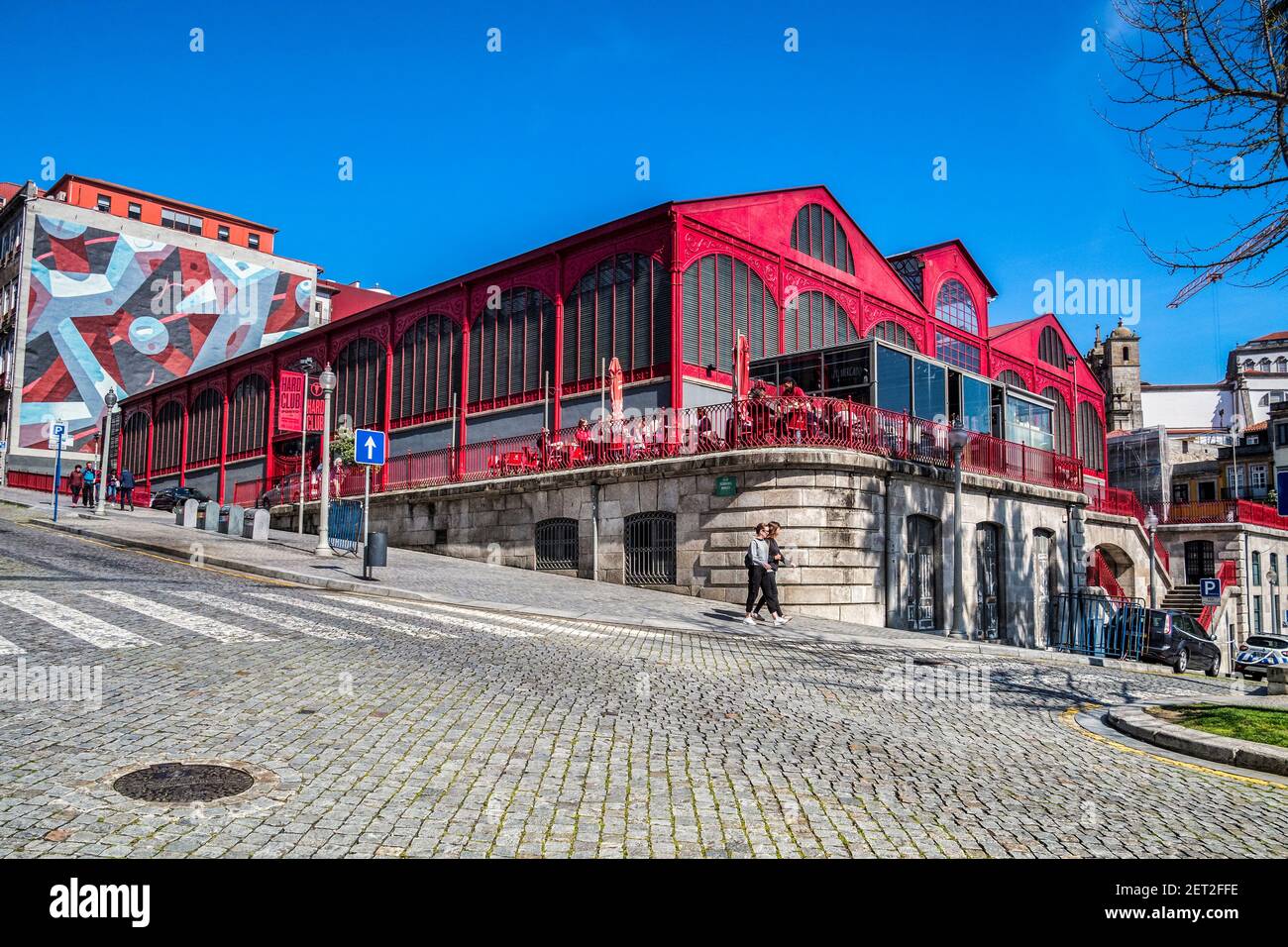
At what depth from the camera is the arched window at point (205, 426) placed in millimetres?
44219

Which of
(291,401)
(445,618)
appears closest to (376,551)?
(445,618)

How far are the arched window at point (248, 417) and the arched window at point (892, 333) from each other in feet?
88.8

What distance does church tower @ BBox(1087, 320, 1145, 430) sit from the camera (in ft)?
271

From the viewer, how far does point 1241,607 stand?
133 feet

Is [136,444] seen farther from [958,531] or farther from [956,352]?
[958,531]

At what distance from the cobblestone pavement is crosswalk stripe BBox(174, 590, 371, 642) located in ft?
0.24

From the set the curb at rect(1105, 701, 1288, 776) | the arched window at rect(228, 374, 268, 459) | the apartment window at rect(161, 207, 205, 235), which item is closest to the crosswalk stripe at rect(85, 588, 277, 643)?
the curb at rect(1105, 701, 1288, 776)

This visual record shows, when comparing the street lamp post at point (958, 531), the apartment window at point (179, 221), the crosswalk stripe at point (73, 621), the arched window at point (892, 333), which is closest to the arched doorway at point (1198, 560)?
the arched window at point (892, 333)

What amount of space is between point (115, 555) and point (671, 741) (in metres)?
16.6

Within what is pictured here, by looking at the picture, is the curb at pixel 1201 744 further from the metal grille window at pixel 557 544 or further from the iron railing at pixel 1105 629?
the metal grille window at pixel 557 544

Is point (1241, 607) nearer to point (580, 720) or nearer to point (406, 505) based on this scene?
point (406, 505)

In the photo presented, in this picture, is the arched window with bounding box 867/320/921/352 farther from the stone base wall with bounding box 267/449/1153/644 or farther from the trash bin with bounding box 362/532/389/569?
the trash bin with bounding box 362/532/389/569
